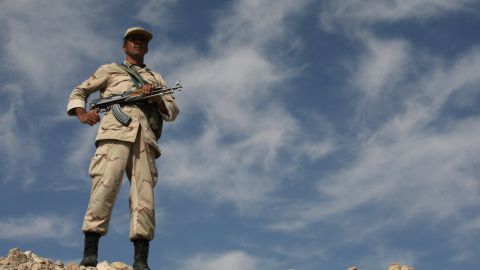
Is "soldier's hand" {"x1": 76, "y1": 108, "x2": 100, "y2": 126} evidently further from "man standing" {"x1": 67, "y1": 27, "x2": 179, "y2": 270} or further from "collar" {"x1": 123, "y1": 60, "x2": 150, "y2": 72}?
"collar" {"x1": 123, "y1": 60, "x2": 150, "y2": 72}

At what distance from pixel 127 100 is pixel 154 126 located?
53 centimetres

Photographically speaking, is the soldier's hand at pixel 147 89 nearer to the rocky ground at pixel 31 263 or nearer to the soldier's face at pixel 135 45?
the soldier's face at pixel 135 45

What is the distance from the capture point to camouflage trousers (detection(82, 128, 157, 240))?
7723 millimetres

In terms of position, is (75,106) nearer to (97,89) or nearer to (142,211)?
(97,89)

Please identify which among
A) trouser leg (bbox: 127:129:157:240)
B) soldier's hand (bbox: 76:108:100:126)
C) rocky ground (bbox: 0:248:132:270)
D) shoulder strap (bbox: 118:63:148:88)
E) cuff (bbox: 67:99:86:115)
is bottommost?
rocky ground (bbox: 0:248:132:270)

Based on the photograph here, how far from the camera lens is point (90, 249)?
7.71 m

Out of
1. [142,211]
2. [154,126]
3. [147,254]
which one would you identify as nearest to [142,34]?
[154,126]

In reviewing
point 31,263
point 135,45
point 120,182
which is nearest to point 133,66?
point 135,45

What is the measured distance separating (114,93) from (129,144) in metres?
0.92

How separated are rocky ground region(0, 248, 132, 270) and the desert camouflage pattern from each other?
1.67 meters

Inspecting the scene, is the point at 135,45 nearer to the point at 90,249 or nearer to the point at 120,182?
the point at 120,182

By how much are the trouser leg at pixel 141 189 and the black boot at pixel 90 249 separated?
0.47 m

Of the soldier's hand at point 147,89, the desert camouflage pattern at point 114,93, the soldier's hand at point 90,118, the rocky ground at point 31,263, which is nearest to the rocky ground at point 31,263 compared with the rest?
the rocky ground at point 31,263

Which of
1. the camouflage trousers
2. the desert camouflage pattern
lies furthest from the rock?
the desert camouflage pattern
